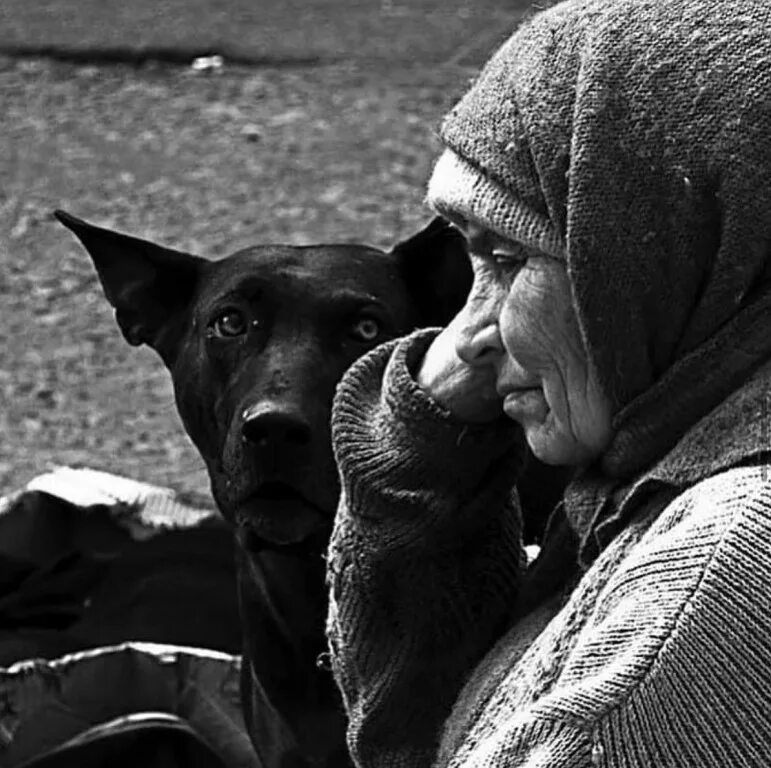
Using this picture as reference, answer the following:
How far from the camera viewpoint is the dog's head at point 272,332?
2.95 metres

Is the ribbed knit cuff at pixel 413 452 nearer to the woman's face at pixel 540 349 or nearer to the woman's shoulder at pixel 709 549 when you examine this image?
the woman's face at pixel 540 349

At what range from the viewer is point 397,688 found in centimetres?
234

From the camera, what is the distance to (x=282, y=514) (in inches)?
117

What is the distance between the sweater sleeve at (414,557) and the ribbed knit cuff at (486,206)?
29 cm

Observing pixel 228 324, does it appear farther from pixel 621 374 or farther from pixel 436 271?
pixel 621 374

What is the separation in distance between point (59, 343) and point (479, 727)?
14.0 feet

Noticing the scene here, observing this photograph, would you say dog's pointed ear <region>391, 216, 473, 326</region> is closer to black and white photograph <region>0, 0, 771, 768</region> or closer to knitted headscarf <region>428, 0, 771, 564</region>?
black and white photograph <region>0, 0, 771, 768</region>

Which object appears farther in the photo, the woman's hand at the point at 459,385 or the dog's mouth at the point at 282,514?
the dog's mouth at the point at 282,514

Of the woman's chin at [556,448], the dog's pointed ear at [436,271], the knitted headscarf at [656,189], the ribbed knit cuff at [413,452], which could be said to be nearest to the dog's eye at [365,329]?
the dog's pointed ear at [436,271]

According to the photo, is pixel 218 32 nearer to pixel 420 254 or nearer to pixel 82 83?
pixel 82 83

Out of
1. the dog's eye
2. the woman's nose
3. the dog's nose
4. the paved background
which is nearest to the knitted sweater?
the woman's nose

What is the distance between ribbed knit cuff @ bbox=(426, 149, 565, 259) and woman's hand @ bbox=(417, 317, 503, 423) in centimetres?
17

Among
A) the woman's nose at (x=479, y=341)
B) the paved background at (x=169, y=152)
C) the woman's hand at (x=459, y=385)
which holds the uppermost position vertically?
the woman's nose at (x=479, y=341)

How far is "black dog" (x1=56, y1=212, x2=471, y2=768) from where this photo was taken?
9.73ft
